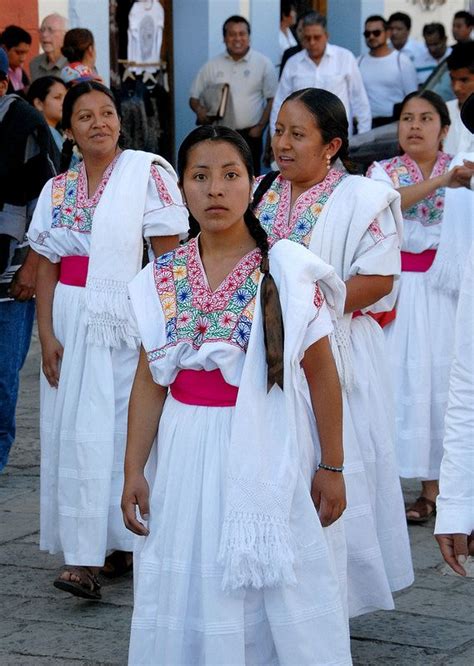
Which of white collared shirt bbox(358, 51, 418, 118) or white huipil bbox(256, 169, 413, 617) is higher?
white huipil bbox(256, 169, 413, 617)

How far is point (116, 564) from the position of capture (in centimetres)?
561

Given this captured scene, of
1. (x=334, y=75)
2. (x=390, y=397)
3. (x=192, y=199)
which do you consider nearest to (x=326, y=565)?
(x=192, y=199)

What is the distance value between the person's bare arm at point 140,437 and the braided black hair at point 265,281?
387 mm

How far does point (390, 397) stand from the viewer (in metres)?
5.05

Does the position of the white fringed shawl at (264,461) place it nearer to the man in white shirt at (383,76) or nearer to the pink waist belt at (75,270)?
the pink waist belt at (75,270)

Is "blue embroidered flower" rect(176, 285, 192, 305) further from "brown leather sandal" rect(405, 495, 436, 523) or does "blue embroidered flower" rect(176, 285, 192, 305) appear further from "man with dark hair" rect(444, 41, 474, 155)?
"man with dark hair" rect(444, 41, 474, 155)

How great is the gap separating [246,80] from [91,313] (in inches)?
357

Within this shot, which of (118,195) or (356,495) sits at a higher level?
(118,195)

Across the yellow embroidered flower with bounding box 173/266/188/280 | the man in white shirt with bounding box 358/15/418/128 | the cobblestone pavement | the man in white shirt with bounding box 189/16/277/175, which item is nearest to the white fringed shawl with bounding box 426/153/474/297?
the cobblestone pavement

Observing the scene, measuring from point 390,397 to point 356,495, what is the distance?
544mm

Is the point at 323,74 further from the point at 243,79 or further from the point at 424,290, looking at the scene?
the point at 424,290

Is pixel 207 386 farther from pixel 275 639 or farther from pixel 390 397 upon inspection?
pixel 390 397

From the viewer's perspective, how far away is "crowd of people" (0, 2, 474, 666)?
3.73 metres

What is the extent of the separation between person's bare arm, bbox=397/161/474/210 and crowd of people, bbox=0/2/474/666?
1cm
